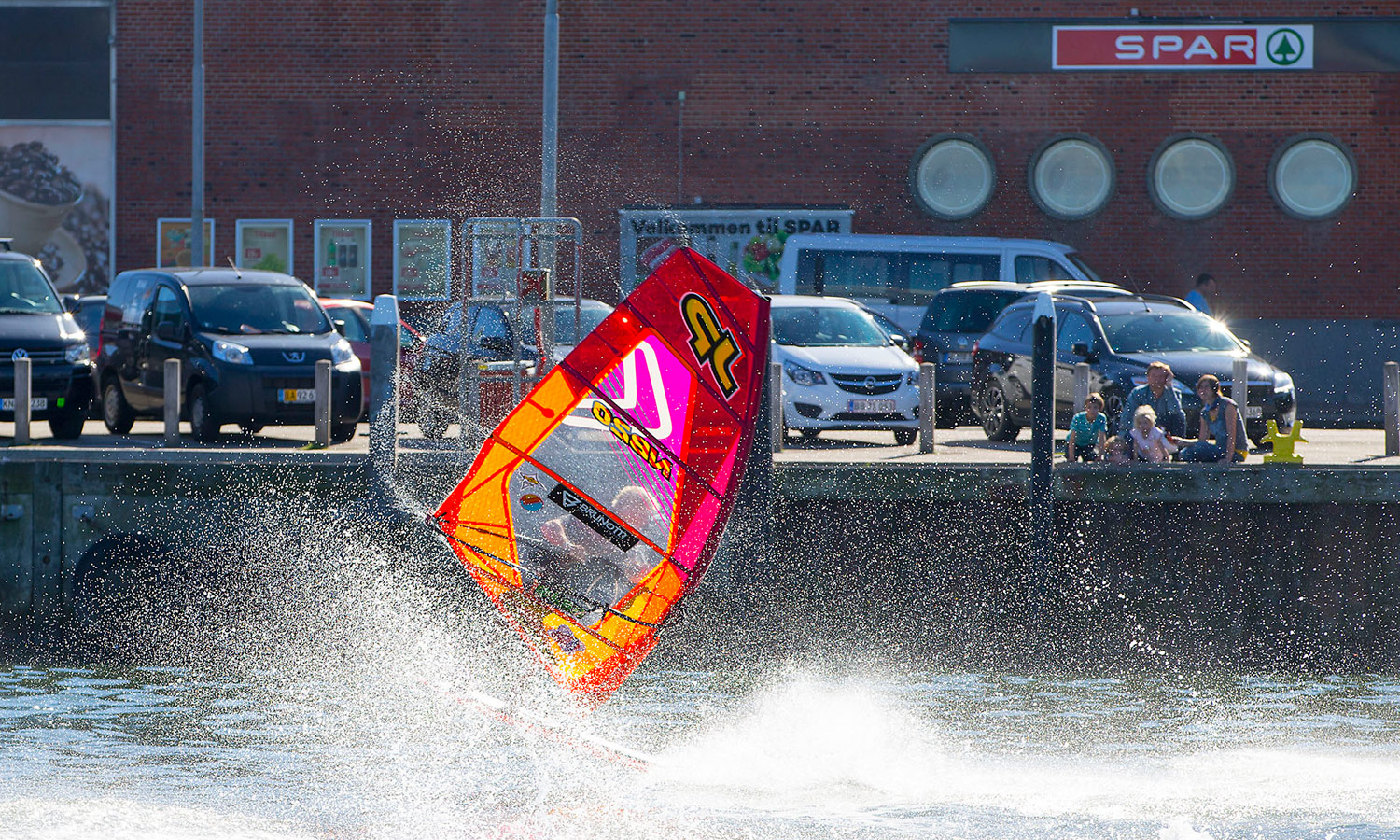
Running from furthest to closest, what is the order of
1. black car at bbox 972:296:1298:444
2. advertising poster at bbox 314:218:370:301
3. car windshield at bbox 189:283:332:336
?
advertising poster at bbox 314:218:370:301 < car windshield at bbox 189:283:332:336 < black car at bbox 972:296:1298:444

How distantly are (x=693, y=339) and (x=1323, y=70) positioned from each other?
24.3 m

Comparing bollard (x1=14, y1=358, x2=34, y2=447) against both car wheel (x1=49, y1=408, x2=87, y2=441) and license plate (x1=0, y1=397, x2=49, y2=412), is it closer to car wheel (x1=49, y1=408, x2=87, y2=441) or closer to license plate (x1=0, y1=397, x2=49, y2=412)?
license plate (x1=0, y1=397, x2=49, y2=412)

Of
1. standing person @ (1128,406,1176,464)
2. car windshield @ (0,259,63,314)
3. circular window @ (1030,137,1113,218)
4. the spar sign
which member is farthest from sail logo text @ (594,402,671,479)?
the spar sign

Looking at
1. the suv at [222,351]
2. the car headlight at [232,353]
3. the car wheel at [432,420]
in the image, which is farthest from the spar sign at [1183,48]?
the car headlight at [232,353]

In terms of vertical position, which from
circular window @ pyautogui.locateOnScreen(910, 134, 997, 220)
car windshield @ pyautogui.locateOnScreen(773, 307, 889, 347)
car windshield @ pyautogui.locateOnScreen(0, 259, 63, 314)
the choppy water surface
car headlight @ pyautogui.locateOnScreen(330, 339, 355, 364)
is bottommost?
the choppy water surface

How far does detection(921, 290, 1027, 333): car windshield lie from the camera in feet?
69.6

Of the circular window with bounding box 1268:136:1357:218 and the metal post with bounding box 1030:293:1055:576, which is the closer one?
the metal post with bounding box 1030:293:1055:576

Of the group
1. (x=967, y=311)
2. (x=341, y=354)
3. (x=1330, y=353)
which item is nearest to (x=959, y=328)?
(x=967, y=311)

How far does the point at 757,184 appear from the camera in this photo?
102 ft

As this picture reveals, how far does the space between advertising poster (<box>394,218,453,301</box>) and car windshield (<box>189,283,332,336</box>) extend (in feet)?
42.5

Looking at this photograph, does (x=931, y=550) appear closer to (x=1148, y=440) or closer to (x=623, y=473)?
(x=1148, y=440)

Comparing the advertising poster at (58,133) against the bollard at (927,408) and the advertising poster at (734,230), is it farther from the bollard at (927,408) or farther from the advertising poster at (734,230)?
the bollard at (927,408)

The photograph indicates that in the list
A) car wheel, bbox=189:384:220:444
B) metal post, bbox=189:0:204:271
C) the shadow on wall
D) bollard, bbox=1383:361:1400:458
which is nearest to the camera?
bollard, bbox=1383:361:1400:458

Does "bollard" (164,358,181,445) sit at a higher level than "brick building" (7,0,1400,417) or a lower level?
lower
